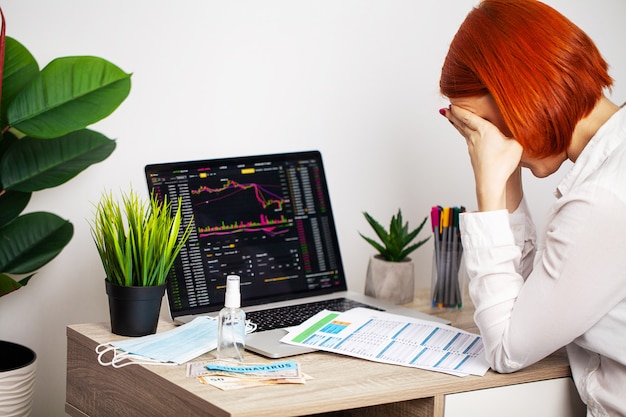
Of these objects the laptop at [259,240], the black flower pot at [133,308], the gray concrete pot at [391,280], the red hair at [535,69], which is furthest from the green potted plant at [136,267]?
the red hair at [535,69]

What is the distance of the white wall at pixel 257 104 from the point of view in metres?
1.90

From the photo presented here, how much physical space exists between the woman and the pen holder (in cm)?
40

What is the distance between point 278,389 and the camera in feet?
4.14

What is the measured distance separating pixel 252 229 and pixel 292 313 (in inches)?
8.2

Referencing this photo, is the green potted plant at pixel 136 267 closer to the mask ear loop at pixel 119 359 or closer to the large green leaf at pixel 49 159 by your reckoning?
the mask ear loop at pixel 119 359

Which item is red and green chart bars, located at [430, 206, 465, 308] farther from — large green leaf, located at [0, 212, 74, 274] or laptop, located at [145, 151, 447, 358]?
large green leaf, located at [0, 212, 74, 274]

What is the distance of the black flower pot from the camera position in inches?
58.7

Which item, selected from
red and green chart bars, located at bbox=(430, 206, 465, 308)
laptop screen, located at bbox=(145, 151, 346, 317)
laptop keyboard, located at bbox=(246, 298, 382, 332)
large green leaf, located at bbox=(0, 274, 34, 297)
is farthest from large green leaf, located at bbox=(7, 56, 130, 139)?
red and green chart bars, located at bbox=(430, 206, 465, 308)

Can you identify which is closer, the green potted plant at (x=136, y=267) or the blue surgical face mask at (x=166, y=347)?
the blue surgical face mask at (x=166, y=347)

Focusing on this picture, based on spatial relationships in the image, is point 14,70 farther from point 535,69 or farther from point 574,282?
point 574,282

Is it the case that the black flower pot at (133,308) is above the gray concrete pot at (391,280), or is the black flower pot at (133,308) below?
above

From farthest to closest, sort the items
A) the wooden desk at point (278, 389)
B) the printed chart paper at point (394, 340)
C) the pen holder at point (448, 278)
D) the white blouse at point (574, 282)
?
the pen holder at point (448, 278), the printed chart paper at point (394, 340), the white blouse at point (574, 282), the wooden desk at point (278, 389)

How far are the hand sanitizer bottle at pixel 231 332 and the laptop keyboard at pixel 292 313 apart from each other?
0.17 meters

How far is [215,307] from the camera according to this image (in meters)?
1.70
